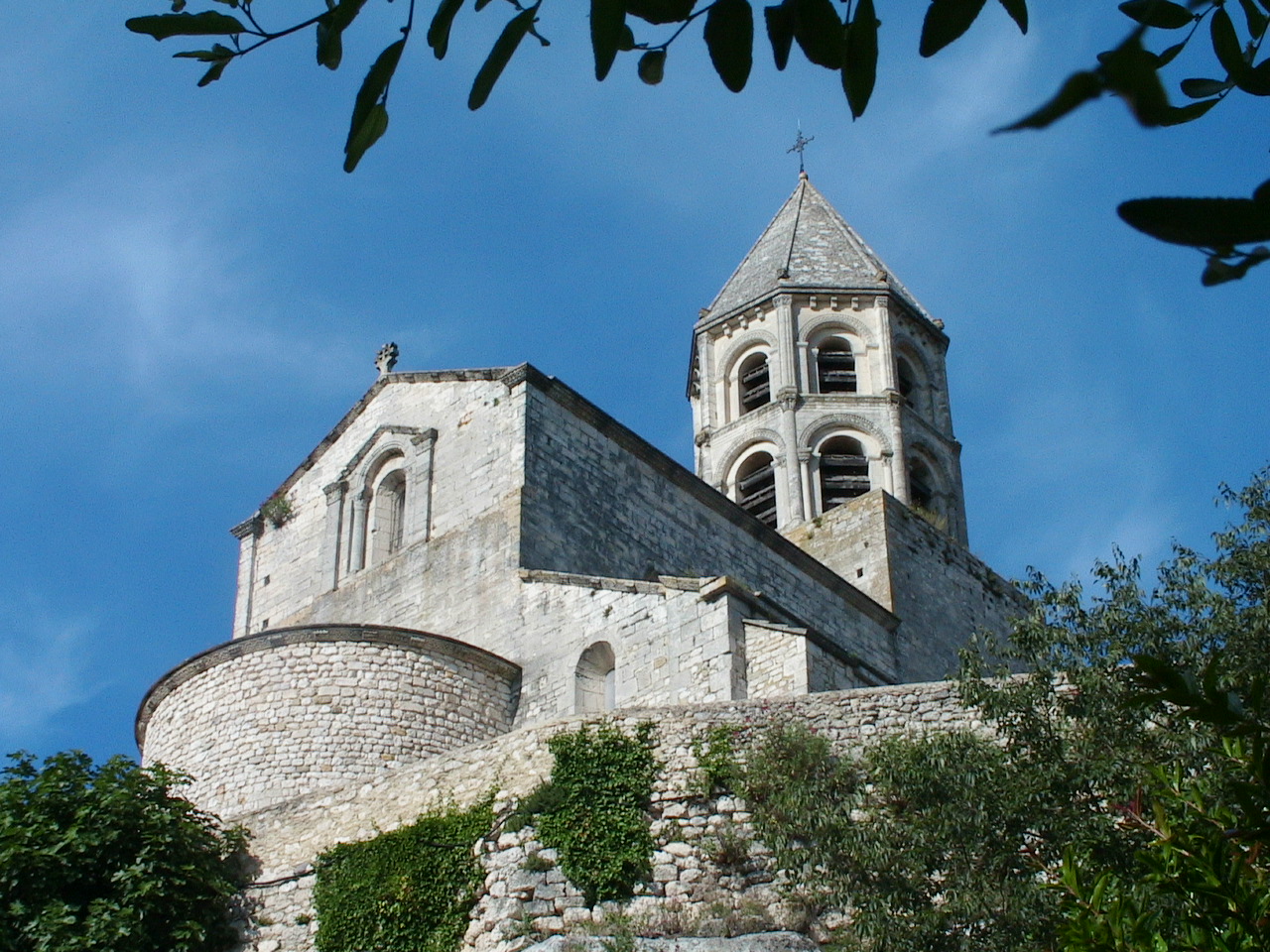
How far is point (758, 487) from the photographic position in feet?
91.7

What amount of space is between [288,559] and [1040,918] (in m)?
13.3

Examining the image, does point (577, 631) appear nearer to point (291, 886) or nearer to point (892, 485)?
point (291, 886)

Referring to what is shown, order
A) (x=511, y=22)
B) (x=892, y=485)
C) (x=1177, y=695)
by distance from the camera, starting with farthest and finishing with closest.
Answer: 1. (x=892, y=485)
2. (x=1177, y=695)
3. (x=511, y=22)

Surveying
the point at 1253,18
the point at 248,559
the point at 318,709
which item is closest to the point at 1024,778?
the point at 318,709

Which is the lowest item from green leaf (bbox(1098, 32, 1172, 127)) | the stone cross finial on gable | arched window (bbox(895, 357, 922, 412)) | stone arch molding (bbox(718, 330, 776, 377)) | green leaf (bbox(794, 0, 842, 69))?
green leaf (bbox(1098, 32, 1172, 127))

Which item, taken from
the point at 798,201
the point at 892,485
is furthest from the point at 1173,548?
the point at 798,201

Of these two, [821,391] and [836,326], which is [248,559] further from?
[836,326]

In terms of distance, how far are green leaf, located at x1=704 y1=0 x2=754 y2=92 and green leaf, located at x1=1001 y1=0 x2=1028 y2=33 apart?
43 centimetres

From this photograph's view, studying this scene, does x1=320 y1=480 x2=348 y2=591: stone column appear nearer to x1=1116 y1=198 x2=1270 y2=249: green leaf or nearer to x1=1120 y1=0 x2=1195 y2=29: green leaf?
x1=1120 y1=0 x2=1195 y2=29: green leaf

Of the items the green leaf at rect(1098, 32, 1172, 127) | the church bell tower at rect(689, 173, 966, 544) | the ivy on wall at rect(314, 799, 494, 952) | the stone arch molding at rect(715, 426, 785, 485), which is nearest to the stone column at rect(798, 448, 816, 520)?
the church bell tower at rect(689, 173, 966, 544)

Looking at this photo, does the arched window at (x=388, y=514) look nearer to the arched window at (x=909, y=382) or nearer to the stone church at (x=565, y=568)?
the stone church at (x=565, y=568)

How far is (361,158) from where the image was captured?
307 cm

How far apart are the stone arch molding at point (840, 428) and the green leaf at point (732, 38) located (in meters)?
24.6

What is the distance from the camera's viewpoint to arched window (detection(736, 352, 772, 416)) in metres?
29.1
